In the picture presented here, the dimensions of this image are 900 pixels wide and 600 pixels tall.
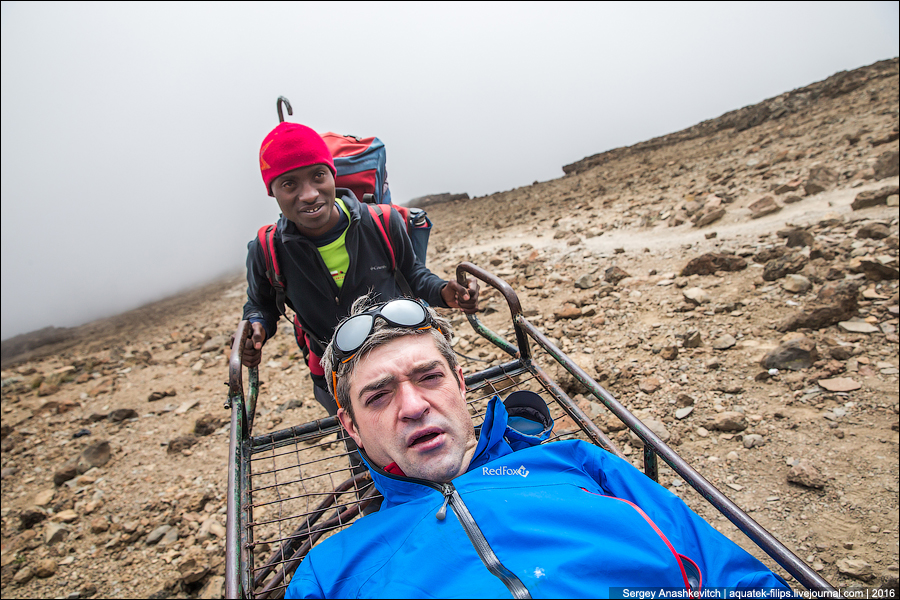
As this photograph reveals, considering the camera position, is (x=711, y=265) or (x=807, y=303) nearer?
(x=807, y=303)

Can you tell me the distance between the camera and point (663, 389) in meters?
3.19

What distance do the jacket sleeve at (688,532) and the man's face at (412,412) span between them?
0.44 m

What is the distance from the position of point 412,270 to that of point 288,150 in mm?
802

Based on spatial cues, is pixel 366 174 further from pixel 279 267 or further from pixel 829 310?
pixel 829 310

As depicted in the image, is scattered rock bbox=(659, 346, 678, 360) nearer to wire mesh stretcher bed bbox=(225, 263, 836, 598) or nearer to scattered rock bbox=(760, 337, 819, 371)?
scattered rock bbox=(760, 337, 819, 371)

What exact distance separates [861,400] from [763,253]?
2323mm

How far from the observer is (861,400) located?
2652 mm

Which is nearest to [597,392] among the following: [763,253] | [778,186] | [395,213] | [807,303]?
[395,213]

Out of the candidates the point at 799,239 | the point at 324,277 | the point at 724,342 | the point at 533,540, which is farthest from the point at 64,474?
the point at 799,239

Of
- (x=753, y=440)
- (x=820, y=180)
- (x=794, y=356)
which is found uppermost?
(x=820, y=180)

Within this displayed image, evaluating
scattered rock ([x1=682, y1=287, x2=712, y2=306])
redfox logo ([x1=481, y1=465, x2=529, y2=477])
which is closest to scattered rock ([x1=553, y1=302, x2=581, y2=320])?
scattered rock ([x1=682, y1=287, x2=712, y2=306])

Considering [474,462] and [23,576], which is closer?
[474,462]

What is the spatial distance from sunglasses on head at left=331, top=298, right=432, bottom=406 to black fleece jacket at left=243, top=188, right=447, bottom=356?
0.43m

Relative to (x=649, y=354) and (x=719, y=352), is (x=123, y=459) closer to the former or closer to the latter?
(x=649, y=354)
